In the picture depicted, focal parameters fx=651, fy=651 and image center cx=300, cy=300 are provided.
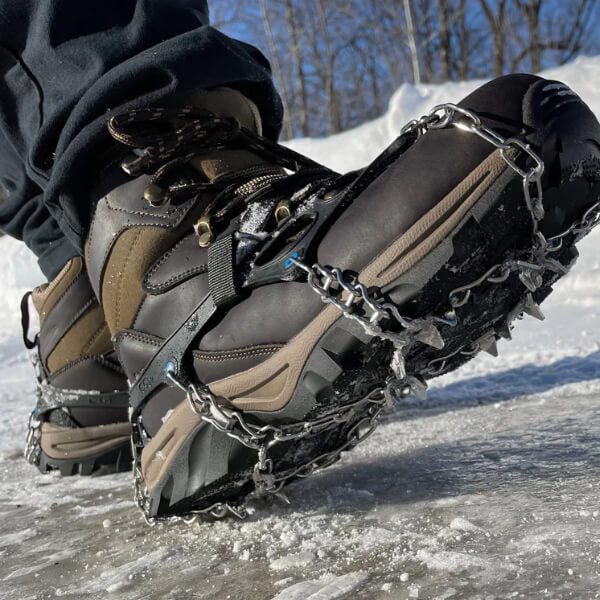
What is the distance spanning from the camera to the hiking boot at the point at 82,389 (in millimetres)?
997

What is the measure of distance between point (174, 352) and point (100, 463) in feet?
1.42

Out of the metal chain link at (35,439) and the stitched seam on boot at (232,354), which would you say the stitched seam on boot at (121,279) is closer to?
the stitched seam on boot at (232,354)

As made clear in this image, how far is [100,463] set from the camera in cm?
100

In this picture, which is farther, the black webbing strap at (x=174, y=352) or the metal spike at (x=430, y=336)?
the black webbing strap at (x=174, y=352)

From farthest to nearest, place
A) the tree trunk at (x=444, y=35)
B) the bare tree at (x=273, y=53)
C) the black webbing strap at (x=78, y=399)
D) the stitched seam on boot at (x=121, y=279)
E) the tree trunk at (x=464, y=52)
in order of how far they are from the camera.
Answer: the tree trunk at (x=464, y=52) < the tree trunk at (x=444, y=35) < the bare tree at (x=273, y=53) < the black webbing strap at (x=78, y=399) < the stitched seam on boot at (x=121, y=279)

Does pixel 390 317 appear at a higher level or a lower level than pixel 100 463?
higher

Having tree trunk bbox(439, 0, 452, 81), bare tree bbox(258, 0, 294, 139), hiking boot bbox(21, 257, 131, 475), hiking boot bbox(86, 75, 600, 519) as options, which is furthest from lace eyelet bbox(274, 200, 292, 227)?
tree trunk bbox(439, 0, 452, 81)

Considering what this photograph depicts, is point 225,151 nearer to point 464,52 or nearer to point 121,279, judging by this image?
point 121,279

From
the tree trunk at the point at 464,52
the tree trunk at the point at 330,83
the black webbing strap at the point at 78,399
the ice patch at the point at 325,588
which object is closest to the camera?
the ice patch at the point at 325,588

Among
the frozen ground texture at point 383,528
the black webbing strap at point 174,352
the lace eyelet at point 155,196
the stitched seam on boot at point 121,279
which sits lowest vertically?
the frozen ground texture at point 383,528

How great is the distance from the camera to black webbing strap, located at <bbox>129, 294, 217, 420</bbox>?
64 cm

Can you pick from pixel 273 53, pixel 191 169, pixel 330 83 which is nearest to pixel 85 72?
pixel 191 169

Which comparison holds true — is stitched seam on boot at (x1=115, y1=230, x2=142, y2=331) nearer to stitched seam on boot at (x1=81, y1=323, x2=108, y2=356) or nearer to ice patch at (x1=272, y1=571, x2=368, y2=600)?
stitched seam on boot at (x1=81, y1=323, x2=108, y2=356)

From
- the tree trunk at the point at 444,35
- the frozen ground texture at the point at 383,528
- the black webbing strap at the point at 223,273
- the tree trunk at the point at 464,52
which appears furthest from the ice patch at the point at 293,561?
the tree trunk at the point at 464,52
